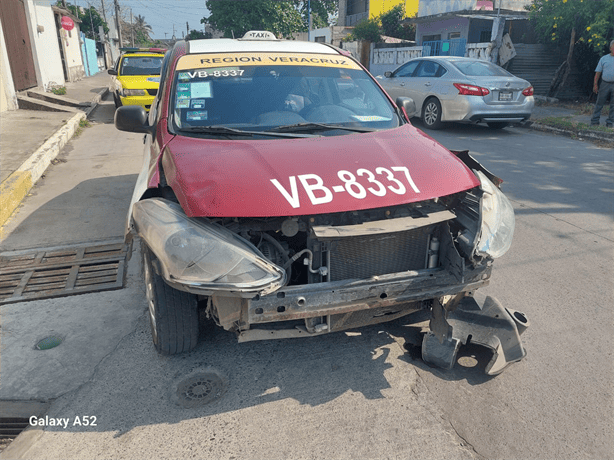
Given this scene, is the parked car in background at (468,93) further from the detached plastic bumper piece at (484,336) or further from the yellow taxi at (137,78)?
the detached plastic bumper piece at (484,336)

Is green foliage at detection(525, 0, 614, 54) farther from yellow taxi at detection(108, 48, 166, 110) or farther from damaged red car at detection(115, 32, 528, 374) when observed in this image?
damaged red car at detection(115, 32, 528, 374)

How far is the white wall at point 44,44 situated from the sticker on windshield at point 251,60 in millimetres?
14423

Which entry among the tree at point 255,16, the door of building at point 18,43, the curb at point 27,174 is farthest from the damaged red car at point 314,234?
the tree at point 255,16

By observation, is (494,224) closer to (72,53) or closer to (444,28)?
(444,28)

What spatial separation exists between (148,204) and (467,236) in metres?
1.84

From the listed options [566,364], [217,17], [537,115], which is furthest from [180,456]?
[217,17]

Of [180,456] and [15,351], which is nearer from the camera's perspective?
[180,456]

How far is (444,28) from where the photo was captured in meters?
24.5

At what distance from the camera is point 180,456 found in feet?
7.60

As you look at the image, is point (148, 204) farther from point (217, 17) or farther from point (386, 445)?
point (217, 17)

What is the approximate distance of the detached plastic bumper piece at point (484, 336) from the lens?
9.39ft

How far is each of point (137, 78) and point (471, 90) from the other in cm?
827

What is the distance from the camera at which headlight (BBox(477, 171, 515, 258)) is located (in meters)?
2.68

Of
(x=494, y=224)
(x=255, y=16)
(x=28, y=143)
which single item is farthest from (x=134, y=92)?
(x=255, y=16)
